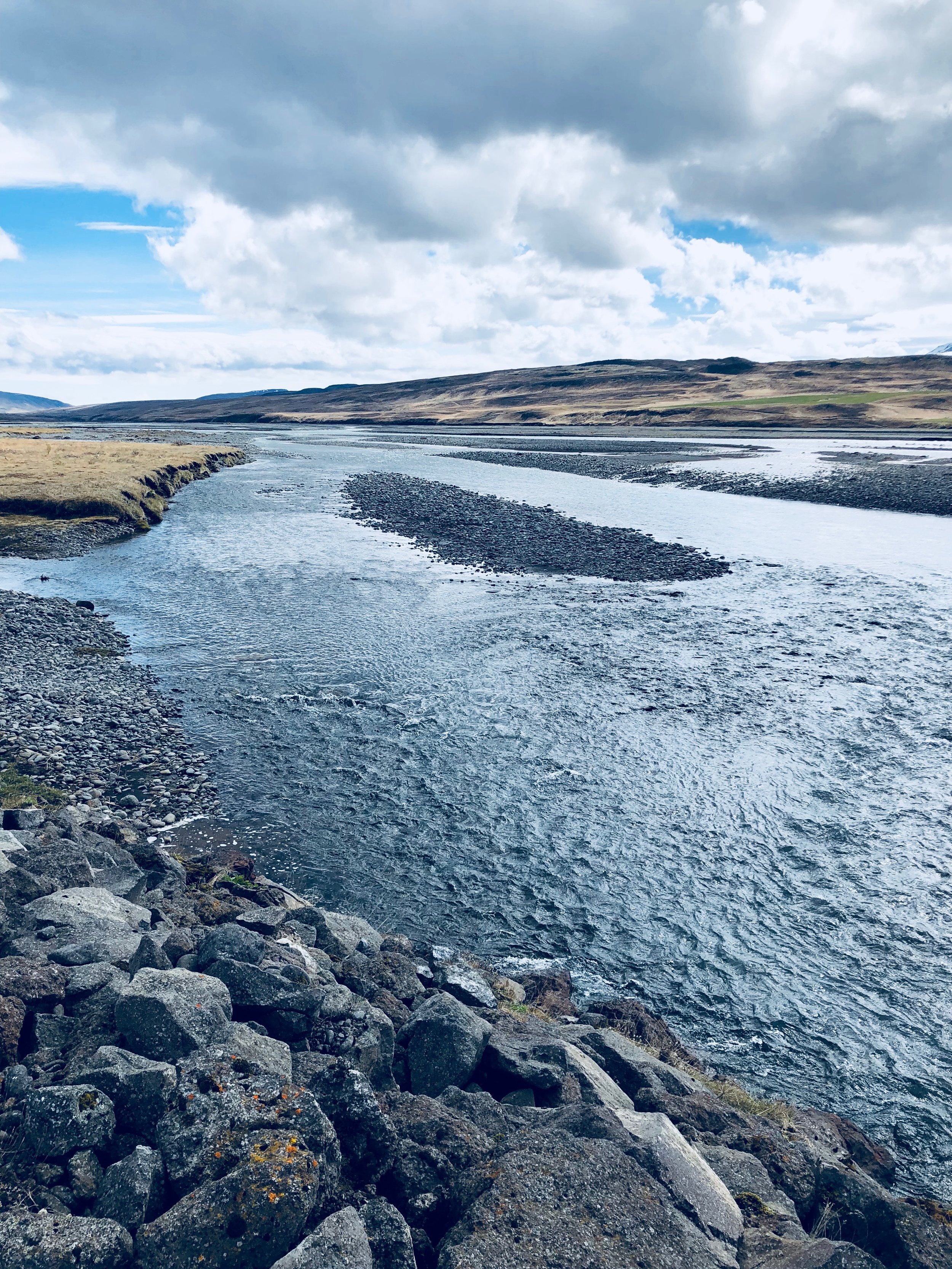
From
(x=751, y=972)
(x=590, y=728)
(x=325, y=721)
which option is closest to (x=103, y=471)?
(x=325, y=721)

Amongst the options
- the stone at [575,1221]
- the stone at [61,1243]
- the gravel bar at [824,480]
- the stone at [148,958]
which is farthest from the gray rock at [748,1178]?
the gravel bar at [824,480]

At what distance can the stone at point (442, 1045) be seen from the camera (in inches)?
348

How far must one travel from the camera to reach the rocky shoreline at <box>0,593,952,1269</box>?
6.31 metres

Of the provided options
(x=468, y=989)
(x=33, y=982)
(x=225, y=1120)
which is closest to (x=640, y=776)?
(x=468, y=989)

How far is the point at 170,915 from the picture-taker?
39.5 feet

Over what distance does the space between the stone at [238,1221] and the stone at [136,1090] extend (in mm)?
922

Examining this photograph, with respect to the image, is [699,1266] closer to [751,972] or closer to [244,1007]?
[244,1007]

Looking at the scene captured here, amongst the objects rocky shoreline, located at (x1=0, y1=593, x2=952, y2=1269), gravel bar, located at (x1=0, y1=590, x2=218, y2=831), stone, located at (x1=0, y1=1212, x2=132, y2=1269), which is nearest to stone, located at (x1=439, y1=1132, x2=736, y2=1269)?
rocky shoreline, located at (x1=0, y1=593, x2=952, y2=1269)

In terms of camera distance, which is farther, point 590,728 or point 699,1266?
point 590,728

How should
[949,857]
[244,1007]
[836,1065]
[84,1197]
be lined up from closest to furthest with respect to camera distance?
[84,1197]
[244,1007]
[836,1065]
[949,857]

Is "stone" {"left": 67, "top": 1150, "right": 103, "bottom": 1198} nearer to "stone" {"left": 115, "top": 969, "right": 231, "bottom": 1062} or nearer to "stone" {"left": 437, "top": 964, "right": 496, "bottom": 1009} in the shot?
"stone" {"left": 115, "top": 969, "right": 231, "bottom": 1062}

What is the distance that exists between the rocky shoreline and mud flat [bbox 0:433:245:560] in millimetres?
42776

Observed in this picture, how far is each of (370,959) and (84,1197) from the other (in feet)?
17.4

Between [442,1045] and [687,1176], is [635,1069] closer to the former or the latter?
[687,1176]
